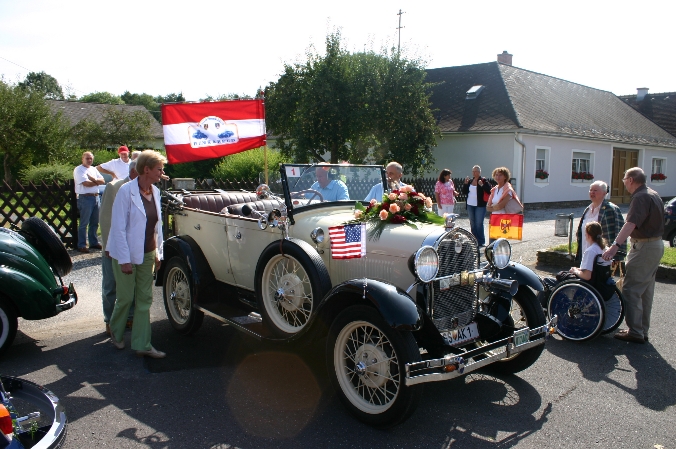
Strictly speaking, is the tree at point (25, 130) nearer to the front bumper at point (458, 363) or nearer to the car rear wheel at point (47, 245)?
the car rear wheel at point (47, 245)

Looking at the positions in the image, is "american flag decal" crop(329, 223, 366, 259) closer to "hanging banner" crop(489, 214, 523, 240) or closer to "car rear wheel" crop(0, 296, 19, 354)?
"car rear wheel" crop(0, 296, 19, 354)

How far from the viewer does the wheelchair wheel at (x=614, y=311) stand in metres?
5.39

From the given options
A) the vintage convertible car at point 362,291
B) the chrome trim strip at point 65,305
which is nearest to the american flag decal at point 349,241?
Result: the vintage convertible car at point 362,291

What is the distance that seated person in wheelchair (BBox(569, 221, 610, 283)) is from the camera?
5406mm

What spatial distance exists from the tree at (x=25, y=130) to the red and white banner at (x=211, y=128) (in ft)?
69.5

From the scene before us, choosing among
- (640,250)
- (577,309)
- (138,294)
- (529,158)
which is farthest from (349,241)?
(529,158)

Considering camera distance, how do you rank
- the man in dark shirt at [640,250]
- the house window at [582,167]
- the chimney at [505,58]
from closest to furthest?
the man in dark shirt at [640,250] < the house window at [582,167] < the chimney at [505,58]

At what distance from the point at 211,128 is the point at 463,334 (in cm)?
493

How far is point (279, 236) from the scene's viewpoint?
4691 millimetres

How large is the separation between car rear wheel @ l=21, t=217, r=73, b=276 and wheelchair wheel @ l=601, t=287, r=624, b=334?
18.2 ft

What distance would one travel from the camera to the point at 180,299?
5703 millimetres

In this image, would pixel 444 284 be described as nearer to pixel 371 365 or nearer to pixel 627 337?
pixel 371 365

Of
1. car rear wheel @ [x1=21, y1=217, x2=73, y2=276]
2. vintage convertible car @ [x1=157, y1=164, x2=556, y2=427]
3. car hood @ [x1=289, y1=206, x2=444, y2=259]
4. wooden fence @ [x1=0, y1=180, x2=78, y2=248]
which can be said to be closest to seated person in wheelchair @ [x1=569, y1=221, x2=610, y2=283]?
vintage convertible car @ [x1=157, y1=164, x2=556, y2=427]

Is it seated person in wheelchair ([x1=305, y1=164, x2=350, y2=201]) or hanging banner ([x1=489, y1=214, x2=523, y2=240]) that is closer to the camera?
seated person in wheelchair ([x1=305, y1=164, x2=350, y2=201])
